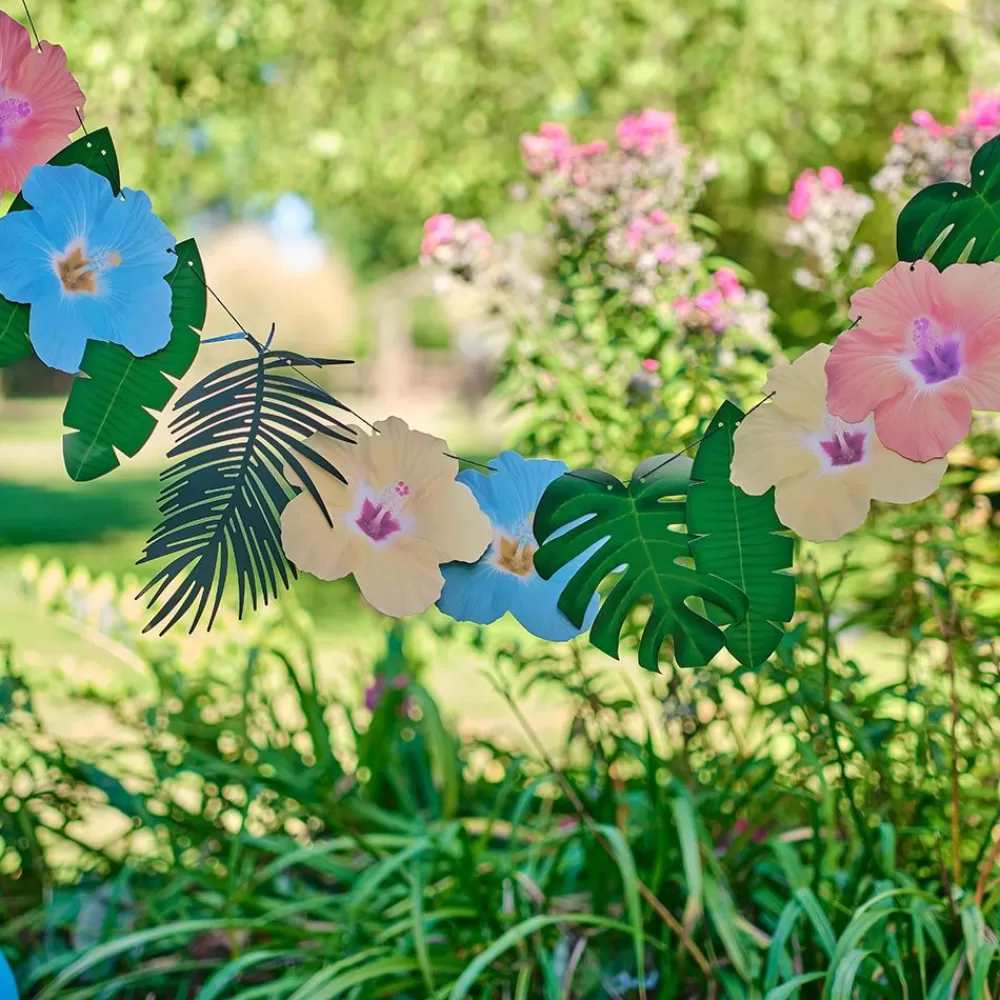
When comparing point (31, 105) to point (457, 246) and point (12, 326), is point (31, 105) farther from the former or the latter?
point (457, 246)

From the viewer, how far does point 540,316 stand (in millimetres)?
1998

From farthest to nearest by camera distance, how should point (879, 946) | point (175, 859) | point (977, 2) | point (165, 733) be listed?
point (977, 2), point (165, 733), point (175, 859), point (879, 946)

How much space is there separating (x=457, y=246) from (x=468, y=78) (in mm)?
3103

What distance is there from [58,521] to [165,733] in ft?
29.1

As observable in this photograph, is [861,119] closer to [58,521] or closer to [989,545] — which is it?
[989,545]

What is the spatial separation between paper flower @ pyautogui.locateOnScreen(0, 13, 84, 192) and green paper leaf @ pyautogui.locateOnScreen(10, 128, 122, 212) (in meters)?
0.04

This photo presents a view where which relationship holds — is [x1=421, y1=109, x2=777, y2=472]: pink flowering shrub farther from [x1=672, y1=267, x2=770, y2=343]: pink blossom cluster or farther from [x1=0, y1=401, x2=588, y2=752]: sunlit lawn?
[x1=0, y1=401, x2=588, y2=752]: sunlit lawn

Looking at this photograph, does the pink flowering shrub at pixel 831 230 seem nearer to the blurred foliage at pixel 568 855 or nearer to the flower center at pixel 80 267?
the blurred foliage at pixel 568 855

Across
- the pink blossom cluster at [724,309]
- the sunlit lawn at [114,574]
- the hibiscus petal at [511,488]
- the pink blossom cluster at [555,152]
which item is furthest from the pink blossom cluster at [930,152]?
the hibiscus petal at [511,488]

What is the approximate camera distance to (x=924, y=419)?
23.6 inches

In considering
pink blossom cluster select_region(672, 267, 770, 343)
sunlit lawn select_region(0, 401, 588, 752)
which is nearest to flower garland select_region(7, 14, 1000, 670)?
sunlit lawn select_region(0, 401, 588, 752)

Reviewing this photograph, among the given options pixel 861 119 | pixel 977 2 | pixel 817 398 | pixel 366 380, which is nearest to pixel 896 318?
pixel 817 398

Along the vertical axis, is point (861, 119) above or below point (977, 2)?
above

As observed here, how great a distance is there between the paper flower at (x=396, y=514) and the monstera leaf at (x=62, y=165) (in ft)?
0.59
